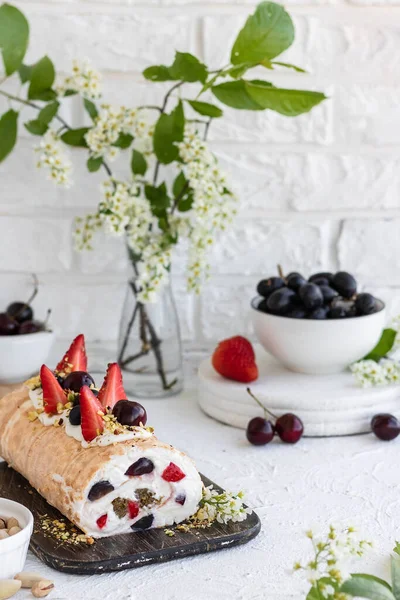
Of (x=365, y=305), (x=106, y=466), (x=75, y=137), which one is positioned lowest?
(x=106, y=466)

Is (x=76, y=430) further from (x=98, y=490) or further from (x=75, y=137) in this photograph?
(x=75, y=137)

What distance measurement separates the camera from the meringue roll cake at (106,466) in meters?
1.15

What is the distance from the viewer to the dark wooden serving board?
1.09 m

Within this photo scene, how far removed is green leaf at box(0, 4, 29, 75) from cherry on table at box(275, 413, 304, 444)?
0.73 meters

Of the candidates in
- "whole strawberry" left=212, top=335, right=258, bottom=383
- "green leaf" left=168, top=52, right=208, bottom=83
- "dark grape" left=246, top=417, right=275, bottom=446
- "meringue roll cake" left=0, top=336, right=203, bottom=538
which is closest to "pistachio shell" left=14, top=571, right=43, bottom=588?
"meringue roll cake" left=0, top=336, right=203, bottom=538

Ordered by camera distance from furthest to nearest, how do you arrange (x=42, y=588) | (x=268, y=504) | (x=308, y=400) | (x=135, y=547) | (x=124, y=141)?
(x=124, y=141)
(x=308, y=400)
(x=268, y=504)
(x=135, y=547)
(x=42, y=588)

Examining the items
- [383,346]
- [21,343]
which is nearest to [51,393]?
[21,343]

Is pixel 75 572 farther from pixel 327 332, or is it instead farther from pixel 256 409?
pixel 327 332

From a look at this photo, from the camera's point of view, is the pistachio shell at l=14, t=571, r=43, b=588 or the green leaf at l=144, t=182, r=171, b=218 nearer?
the pistachio shell at l=14, t=571, r=43, b=588

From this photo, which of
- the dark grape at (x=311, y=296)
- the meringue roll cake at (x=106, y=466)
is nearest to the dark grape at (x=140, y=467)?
the meringue roll cake at (x=106, y=466)

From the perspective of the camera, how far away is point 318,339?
Result: 1.60 metres

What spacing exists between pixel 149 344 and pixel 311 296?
32 cm

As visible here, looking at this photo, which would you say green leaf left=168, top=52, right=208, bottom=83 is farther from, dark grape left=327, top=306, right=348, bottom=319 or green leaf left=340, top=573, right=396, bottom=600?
green leaf left=340, top=573, right=396, bottom=600

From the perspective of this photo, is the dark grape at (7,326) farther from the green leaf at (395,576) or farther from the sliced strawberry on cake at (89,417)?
the green leaf at (395,576)
